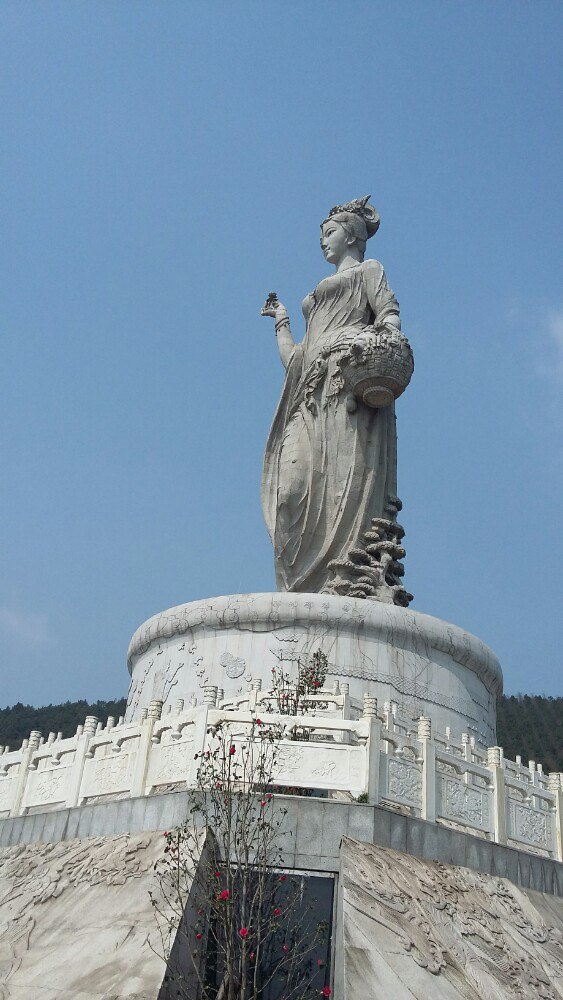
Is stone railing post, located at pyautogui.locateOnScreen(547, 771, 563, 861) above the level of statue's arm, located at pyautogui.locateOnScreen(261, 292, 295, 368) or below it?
below

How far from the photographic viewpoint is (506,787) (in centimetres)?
596

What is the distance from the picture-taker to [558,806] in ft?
20.6

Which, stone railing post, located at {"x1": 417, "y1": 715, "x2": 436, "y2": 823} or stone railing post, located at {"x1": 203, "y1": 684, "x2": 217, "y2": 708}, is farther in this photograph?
stone railing post, located at {"x1": 203, "y1": 684, "x2": 217, "y2": 708}

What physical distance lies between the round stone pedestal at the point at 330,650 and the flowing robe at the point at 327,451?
2160mm

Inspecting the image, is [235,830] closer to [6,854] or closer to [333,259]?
[6,854]

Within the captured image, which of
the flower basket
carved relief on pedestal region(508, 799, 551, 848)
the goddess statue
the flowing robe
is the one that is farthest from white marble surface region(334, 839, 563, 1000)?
the flower basket

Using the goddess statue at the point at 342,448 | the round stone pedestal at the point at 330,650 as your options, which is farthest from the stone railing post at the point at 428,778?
the goddess statue at the point at 342,448

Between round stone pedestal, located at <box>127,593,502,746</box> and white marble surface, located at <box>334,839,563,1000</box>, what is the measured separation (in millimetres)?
3546

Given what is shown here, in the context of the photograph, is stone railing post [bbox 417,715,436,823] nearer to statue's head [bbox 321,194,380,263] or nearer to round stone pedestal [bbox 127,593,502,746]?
round stone pedestal [bbox 127,593,502,746]

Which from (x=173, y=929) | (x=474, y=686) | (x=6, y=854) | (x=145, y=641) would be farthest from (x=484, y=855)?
(x=145, y=641)

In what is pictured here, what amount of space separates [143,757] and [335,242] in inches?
352

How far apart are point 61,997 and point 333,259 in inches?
412

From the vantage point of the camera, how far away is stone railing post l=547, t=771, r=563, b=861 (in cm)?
617

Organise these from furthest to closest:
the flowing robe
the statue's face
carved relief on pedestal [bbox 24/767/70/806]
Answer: the statue's face, the flowing robe, carved relief on pedestal [bbox 24/767/70/806]
